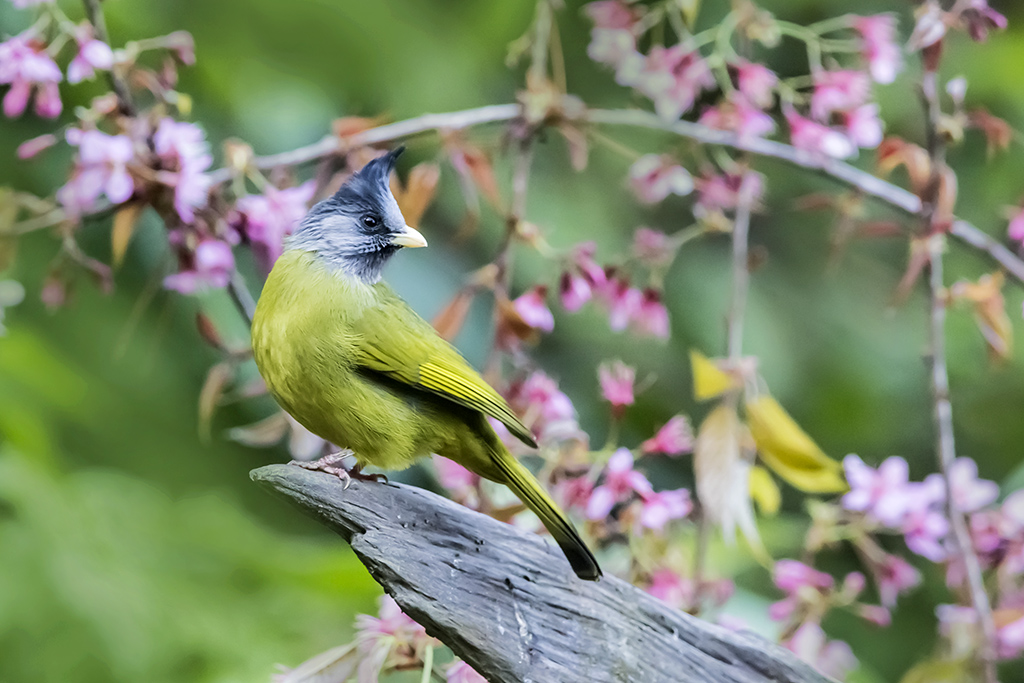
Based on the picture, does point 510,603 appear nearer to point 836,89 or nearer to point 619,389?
point 619,389

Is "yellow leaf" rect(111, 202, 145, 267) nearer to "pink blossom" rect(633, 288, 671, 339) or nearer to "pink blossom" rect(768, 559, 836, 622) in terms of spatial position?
"pink blossom" rect(633, 288, 671, 339)

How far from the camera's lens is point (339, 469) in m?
0.69

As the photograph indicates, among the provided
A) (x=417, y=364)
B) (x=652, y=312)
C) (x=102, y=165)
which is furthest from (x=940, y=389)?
(x=102, y=165)

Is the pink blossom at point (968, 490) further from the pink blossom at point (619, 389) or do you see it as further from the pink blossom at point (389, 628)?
the pink blossom at point (389, 628)

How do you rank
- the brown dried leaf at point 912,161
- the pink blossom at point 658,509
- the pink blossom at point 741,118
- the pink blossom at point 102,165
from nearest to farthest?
the pink blossom at point 102,165 < the pink blossom at point 658,509 < the brown dried leaf at point 912,161 < the pink blossom at point 741,118

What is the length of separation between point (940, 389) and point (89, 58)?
3.04ft

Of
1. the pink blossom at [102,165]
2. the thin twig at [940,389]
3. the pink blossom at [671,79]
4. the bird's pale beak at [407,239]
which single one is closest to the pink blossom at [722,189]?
the pink blossom at [671,79]

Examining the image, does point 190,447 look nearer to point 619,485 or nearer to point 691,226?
point 619,485

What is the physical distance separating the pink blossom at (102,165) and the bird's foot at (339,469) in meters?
0.32

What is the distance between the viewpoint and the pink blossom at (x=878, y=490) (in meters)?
1.04

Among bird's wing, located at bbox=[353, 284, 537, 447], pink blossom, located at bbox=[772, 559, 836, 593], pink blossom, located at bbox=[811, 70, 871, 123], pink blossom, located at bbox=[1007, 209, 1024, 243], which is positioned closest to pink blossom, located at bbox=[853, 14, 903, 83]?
pink blossom, located at bbox=[811, 70, 871, 123]

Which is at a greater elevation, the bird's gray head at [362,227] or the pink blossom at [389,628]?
the bird's gray head at [362,227]

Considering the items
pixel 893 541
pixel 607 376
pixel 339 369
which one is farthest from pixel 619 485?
pixel 893 541

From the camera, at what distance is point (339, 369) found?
65 cm
